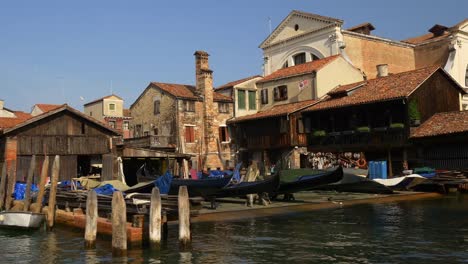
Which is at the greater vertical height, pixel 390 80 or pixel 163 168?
pixel 390 80

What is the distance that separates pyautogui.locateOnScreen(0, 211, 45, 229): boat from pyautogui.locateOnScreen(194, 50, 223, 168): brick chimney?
19.1 meters

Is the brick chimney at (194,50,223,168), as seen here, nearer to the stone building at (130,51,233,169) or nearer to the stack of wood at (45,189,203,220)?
the stone building at (130,51,233,169)

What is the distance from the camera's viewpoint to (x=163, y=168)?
93.8 ft

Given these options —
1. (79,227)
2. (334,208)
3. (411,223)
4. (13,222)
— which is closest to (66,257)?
(79,227)

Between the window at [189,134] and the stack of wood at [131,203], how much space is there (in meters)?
15.6

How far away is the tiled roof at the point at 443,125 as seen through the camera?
24.4m

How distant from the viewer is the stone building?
1312 inches

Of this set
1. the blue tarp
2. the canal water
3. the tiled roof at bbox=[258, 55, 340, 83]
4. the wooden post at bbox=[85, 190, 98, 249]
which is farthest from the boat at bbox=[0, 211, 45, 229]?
the tiled roof at bbox=[258, 55, 340, 83]

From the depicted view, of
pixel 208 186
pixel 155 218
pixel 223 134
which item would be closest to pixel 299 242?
pixel 155 218

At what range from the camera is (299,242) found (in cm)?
1228

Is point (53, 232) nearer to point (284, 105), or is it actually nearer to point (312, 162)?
point (312, 162)

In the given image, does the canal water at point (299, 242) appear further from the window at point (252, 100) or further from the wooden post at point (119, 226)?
the window at point (252, 100)

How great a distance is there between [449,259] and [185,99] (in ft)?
82.7

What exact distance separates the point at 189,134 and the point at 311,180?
15.2 m
